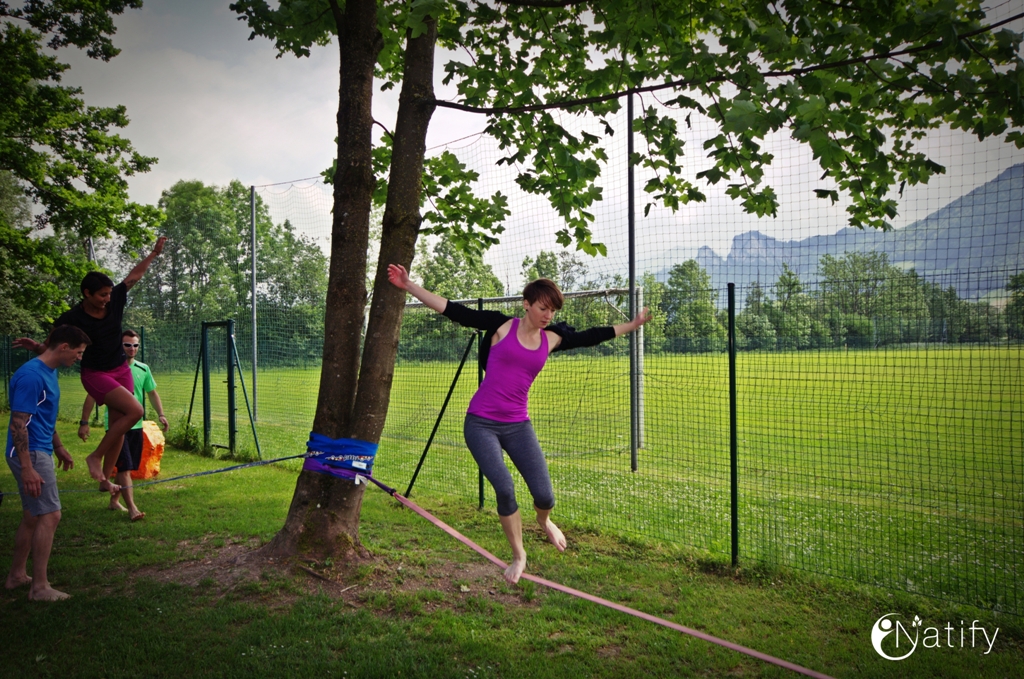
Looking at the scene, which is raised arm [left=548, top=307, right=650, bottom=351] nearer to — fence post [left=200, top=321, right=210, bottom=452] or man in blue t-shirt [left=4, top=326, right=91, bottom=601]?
man in blue t-shirt [left=4, top=326, right=91, bottom=601]

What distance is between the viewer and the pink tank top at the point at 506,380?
4.54 metres

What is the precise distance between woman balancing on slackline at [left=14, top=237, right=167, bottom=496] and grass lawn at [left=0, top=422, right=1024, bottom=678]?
1156 mm

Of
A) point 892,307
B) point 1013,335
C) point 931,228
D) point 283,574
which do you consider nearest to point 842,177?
point 931,228

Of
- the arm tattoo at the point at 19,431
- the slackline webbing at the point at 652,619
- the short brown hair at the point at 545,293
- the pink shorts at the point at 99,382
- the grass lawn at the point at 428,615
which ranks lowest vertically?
the grass lawn at the point at 428,615

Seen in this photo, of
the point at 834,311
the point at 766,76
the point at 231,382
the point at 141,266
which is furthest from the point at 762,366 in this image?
the point at 231,382

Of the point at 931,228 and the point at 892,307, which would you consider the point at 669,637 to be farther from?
the point at 931,228

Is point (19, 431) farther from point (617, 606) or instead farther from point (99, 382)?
point (617, 606)

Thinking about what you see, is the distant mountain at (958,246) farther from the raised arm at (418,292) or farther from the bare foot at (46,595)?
Result: the bare foot at (46,595)

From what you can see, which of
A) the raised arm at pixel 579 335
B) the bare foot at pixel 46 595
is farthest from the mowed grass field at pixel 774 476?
the bare foot at pixel 46 595

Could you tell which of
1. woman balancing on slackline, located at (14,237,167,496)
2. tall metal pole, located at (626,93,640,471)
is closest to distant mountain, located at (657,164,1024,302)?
tall metal pole, located at (626,93,640,471)

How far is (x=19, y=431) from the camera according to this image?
487 cm

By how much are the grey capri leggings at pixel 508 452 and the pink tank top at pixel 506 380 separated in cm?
7

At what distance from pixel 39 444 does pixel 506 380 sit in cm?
370

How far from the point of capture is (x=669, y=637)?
181 inches
